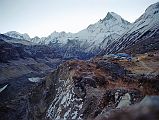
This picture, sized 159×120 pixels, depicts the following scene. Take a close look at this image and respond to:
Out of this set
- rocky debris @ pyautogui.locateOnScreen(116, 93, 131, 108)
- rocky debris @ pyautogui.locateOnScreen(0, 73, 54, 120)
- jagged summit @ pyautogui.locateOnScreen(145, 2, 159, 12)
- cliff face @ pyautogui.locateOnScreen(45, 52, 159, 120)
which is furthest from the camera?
jagged summit @ pyautogui.locateOnScreen(145, 2, 159, 12)

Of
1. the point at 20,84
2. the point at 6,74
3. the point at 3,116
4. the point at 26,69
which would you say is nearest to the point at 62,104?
the point at 3,116

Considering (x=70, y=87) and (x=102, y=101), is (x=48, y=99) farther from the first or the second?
(x=102, y=101)

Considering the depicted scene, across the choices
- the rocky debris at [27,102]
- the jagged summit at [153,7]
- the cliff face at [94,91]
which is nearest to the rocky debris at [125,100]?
the cliff face at [94,91]

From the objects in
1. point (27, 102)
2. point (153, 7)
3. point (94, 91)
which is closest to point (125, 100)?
point (94, 91)

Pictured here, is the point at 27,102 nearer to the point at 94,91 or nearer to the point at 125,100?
the point at 94,91

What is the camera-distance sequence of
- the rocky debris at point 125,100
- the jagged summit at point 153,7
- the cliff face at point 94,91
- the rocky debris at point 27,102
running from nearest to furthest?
the rocky debris at point 125,100
the cliff face at point 94,91
the rocky debris at point 27,102
the jagged summit at point 153,7

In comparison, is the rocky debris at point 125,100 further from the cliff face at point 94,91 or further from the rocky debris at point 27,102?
the rocky debris at point 27,102

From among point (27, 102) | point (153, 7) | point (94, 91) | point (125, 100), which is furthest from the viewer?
point (153, 7)

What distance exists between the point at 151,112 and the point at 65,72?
27601 mm

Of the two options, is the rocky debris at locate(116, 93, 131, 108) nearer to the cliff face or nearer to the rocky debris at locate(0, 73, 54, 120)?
the cliff face

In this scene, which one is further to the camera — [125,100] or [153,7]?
[153,7]

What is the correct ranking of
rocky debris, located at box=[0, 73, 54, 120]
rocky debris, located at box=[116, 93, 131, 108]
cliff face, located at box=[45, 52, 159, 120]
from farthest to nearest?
rocky debris, located at box=[0, 73, 54, 120] → cliff face, located at box=[45, 52, 159, 120] → rocky debris, located at box=[116, 93, 131, 108]

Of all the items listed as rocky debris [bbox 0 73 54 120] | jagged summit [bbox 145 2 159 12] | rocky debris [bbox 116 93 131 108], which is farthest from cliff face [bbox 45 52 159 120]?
jagged summit [bbox 145 2 159 12]

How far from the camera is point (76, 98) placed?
2238 centimetres
